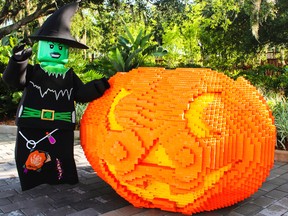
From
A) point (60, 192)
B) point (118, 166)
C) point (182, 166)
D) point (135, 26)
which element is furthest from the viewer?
point (135, 26)

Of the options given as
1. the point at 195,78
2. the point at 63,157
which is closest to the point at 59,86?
the point at 63,157

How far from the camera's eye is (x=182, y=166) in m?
2.97

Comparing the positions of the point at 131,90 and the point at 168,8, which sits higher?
the point at 168,8

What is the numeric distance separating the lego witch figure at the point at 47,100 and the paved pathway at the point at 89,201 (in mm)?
243

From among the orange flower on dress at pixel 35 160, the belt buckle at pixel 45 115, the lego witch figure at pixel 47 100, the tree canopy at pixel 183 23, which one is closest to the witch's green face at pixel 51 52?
the lego witch figure at pixel 47 100

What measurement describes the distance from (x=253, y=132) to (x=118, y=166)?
134 centimetres

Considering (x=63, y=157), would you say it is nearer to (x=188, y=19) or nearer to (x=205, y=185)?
(x=205, y=185)

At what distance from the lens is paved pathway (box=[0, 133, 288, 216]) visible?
347 cm

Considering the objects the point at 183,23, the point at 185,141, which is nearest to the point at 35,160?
the point at 185,141

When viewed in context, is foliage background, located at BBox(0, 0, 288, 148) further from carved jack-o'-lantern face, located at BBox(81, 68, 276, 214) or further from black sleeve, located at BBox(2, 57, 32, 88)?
carved jack-o'-lantern face, located at BBox(81, 68, 276, 214)

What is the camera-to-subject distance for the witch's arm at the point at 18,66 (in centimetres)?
359

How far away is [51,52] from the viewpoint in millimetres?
3789

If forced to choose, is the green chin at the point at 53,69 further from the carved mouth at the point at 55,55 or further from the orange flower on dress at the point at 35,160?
the orange flower on dress at the point at 35,160

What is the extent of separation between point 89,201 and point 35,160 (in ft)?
2.54
